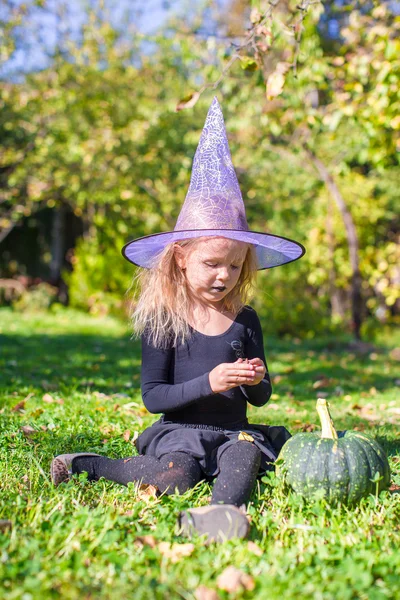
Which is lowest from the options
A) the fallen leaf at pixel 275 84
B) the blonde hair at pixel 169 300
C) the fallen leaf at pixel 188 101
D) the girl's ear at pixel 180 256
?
the blonde hair at pixel 169 300

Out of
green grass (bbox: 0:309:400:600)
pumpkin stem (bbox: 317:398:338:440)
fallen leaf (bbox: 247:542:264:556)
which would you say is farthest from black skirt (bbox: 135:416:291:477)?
fallen leaf (bbox: 247:542:264:556)

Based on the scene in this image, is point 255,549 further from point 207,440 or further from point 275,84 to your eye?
point 275,84

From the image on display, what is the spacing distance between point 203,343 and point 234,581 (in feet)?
4.38

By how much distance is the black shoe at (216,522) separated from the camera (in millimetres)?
2094

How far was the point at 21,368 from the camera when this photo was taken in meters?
6.07

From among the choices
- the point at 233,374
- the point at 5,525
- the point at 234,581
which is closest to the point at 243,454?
the point at 233,374

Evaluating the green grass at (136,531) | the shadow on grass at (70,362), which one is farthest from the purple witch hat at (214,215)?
the shadow on grass at (70,362)

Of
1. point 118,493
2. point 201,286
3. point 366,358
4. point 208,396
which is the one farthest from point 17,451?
point 366,358

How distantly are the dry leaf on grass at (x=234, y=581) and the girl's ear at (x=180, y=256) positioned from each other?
155cm

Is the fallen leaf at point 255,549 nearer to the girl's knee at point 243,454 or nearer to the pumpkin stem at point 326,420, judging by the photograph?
the girl's knee at point 243,454

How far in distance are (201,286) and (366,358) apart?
19.2ft

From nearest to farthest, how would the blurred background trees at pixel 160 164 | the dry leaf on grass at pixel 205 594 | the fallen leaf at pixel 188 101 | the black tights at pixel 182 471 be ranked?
the dry leaf on grass at pixel 205 594
the black tights at pixel 182 471
the fallen leaf at pixel 188 101
the blurred background trees at pixel 160 164

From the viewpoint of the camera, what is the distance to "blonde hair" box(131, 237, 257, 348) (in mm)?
2941

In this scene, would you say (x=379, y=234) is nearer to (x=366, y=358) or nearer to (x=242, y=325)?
(x=366, y=358)
